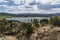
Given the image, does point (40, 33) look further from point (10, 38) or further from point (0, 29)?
point (0, 29)

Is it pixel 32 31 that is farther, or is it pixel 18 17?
pixel 18 17

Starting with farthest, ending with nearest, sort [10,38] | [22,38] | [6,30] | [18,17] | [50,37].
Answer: [18,17], [6,30], [10,38], [22,38], [50,37]

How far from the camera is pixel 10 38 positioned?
3444 cm

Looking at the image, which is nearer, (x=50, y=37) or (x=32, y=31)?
(x=50, y=37)

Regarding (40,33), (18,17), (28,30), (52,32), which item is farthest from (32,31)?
(18,17)

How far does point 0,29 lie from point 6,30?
1.75 meters

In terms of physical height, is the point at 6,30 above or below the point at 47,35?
below

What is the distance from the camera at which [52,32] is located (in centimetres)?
2962

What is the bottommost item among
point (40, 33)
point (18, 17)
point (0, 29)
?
point (18, 17)

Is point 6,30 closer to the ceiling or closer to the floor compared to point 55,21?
closer to the floor

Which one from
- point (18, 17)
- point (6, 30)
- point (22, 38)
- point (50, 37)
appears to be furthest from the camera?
point (18, 17)

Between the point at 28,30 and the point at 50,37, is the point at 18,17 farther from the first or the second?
the point at 50,37

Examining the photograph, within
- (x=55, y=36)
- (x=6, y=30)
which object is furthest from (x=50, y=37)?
(x=6, y=30)

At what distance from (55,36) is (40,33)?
152 inches
